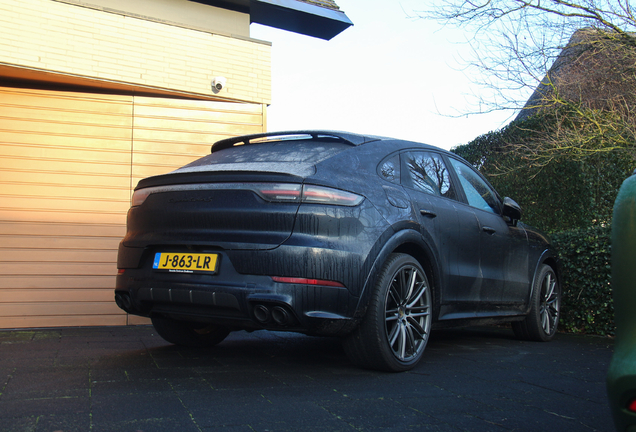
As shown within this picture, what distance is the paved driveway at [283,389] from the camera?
2646 millimetres

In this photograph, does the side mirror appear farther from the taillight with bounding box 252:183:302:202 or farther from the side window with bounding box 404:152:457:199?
the taillight with bounding box 252:183:302:202

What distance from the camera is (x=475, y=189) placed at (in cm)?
521

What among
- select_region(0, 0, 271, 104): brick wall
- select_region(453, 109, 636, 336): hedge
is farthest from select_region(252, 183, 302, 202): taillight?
select_region(453, 109, 636, 336): hedge

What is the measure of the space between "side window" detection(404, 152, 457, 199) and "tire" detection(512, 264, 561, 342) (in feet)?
5.46

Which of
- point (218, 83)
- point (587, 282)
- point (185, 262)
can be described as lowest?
point (587, 282)

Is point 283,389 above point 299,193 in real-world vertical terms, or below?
below

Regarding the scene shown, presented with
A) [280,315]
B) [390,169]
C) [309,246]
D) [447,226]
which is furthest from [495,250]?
[280,315]

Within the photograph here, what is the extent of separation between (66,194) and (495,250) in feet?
15.2

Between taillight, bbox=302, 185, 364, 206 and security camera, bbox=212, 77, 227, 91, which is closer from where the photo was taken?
taillight, bbox=302, 185, 364, 206

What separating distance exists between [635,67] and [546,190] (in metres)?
2.48

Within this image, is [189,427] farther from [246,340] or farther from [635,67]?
[635,67]

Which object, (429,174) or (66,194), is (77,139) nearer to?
(66,194)

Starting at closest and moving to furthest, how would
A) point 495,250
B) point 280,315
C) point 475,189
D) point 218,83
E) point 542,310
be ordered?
point 280,315 < point 495,250 < point 475,189 < point 542,310 < point 218,83

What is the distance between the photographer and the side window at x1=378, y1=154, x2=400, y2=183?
3.95 m
